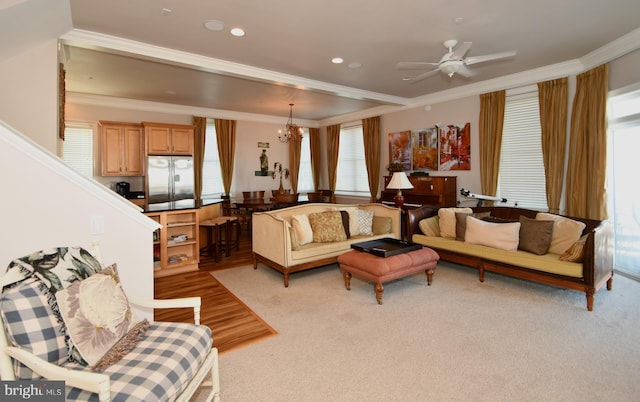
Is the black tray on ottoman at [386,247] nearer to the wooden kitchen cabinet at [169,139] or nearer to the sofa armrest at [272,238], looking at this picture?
the sofa armrest at [272,238]

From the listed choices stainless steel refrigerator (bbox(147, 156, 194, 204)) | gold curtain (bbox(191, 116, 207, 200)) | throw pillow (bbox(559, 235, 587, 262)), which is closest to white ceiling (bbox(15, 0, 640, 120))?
stainless steel refrigerator (bbox(147, 156, 194, 204))

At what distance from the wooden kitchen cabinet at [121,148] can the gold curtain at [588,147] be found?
8.12m

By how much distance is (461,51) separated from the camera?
358 cm

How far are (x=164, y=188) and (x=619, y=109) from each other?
8157mm

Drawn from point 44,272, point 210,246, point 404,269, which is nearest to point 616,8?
point 404,269

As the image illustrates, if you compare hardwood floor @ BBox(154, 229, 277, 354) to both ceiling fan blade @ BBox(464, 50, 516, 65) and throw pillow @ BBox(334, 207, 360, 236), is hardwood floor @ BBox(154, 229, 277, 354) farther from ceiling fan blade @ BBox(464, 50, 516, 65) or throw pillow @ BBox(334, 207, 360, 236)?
ceiling fan blade @ BBox(464, 50, 516, 65)

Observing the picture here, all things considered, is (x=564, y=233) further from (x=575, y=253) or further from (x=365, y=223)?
(x=365, y=223)

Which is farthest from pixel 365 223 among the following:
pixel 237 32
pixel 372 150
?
pixel 372 150

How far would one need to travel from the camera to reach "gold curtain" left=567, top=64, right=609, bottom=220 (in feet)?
14.9

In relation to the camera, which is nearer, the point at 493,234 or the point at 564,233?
the point at 564,233

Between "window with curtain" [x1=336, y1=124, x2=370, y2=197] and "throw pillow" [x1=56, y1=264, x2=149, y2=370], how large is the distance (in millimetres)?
7390

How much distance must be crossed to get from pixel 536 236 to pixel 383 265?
211cm

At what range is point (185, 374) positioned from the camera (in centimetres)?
163

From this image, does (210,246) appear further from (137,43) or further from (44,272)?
(44,272)
